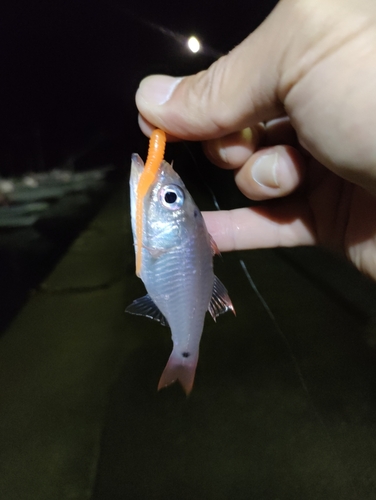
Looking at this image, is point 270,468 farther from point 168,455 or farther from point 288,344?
point 288,344

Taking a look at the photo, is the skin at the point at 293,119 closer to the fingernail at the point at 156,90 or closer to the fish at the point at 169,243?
the fingernail at the point at 156,90

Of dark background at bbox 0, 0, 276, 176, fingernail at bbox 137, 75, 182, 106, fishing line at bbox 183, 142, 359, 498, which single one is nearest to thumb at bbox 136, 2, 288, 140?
fingernail at bbox 137, 75, 182, 106

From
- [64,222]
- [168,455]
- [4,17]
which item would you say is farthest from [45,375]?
[4,17]

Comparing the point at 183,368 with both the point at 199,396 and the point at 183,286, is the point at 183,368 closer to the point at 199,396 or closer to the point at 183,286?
the point at 183,286

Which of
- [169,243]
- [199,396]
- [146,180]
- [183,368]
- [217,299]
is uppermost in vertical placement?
[146,180]

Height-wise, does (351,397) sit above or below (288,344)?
below

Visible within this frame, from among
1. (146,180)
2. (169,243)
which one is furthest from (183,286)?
(146,180)

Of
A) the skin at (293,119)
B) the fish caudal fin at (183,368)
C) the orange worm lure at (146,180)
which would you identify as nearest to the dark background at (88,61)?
the skin at (293,119)

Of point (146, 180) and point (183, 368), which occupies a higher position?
point (146, 180)
